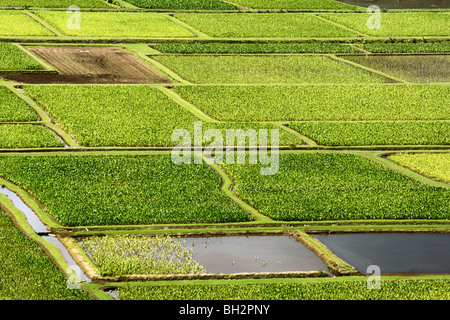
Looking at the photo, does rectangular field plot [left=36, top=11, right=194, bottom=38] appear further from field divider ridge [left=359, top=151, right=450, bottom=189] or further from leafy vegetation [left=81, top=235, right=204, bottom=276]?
leafy vegetation [left=81, top=235, right=204, bottom=276]

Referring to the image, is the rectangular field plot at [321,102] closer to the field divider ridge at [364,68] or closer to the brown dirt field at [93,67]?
the field divider ridge at [364,68]

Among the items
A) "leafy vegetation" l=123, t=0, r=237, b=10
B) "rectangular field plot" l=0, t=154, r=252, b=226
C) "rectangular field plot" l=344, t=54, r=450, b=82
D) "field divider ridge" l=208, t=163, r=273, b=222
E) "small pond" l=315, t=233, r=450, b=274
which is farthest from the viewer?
"leafy vegetation" l=123, t=0, r=237, b=10

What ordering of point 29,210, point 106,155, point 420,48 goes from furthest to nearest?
point 420,48 < point 106,155 < point 29,210

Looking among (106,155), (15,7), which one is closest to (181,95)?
(106,155)

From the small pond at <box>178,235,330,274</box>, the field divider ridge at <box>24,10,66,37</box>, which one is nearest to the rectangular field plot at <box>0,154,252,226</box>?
the small pond at <box>178,235,330,274</box>

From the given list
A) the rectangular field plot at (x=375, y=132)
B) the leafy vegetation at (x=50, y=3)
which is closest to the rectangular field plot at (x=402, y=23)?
the leafy vegetation at (x=50, y=3)

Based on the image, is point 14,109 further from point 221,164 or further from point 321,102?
point 321,102

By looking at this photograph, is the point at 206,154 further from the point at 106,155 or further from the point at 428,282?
the point at 428,282
